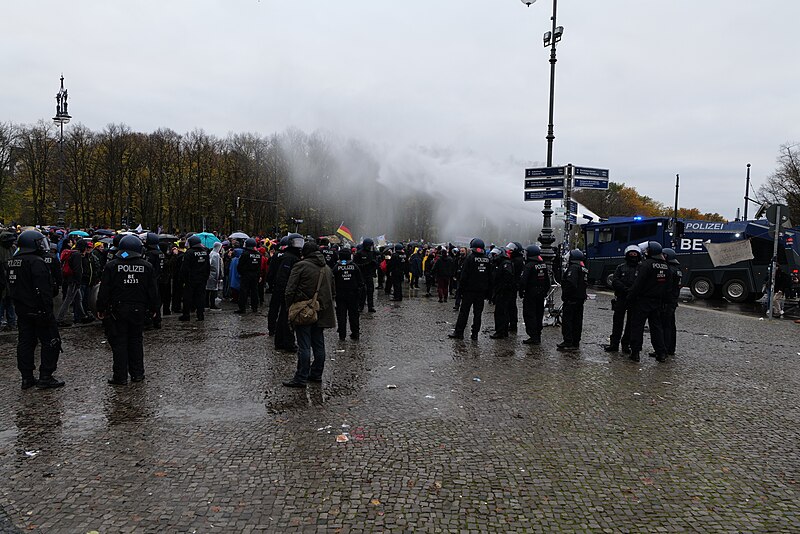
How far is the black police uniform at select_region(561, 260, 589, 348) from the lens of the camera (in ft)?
32.0

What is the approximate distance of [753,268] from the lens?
812 inches

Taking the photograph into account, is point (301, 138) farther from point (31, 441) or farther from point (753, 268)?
point (31, 441)

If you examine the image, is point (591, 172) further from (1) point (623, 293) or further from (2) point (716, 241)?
(2) point (716, 241)

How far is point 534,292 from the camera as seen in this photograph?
1023 centimetres

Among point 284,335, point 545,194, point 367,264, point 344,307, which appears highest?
point 545,194

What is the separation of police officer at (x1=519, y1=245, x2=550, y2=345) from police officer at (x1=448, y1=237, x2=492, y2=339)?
28.2 inches

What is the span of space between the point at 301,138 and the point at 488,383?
51.6 metres

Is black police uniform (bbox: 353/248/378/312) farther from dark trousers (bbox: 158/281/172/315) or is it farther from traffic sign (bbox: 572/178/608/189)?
traffic sign (bbox: 572/178/608/189)

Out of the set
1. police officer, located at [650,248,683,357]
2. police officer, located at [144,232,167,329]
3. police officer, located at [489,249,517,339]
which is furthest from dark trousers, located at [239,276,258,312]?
police officer, located at [650,248,683,357]

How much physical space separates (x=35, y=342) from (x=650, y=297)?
8.80m

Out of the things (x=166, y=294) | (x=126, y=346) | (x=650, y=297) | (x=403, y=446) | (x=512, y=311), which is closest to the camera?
(x=403, y=446)

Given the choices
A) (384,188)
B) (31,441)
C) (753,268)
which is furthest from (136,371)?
(384,188)

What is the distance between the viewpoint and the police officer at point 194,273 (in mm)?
11875

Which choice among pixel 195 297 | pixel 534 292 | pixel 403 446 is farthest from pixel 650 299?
pixel 195 297
